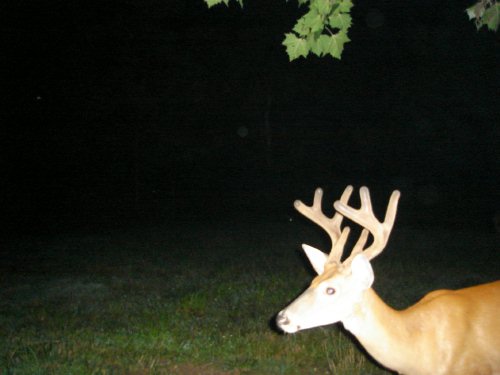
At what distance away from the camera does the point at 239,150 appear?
3234cm

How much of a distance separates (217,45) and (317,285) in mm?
26210

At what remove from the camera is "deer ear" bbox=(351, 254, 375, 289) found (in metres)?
4.14

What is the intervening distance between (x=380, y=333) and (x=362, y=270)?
0.47m

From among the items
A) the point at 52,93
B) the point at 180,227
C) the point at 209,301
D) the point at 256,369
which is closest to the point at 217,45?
the point at 52,93

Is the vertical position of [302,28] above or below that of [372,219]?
above

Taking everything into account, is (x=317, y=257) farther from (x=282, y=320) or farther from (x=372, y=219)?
(x=282, y=320)

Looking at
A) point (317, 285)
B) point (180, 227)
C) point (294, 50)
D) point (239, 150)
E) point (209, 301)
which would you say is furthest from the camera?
point (239, 150)

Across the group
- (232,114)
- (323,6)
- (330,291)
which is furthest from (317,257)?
(232,114)

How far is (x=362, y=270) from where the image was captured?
4156mm

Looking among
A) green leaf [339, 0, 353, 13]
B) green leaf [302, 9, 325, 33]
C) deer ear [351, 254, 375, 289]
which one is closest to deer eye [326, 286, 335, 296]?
deer ear [351, 254, 375, 289]

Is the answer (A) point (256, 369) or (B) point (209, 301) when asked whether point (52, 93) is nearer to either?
(B) point (209, 301)

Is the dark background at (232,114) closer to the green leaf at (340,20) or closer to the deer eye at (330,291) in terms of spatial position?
the green leaf at (340,20)

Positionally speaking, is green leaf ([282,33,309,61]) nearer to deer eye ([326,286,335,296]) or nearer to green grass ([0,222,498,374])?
deer eye ([326,286,335,296])

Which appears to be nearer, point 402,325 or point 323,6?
point 402,325
